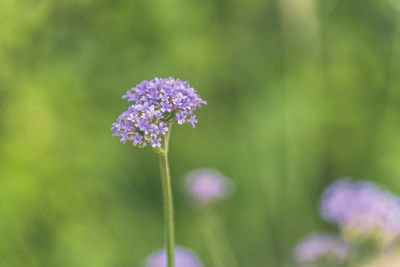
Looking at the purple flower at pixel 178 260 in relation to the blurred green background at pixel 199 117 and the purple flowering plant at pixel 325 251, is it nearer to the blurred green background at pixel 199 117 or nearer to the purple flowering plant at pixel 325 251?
the purple flowering plant at pixel 325 251

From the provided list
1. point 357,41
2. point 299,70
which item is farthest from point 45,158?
point 357,41

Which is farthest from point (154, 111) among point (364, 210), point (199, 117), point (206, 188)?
point (199, 117)

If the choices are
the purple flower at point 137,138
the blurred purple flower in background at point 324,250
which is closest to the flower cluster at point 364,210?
the blurred purple flower in background at point 324,250

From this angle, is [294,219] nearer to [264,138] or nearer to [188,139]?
[264,138]

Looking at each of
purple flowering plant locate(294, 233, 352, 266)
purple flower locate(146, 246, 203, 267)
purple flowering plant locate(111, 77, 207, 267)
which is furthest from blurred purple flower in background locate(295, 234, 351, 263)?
purple flowering plant locate(111, 77, 207, 267)

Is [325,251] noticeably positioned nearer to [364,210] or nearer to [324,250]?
[324,250]

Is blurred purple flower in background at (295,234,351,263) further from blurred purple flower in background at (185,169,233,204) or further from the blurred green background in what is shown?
the blurred green background
